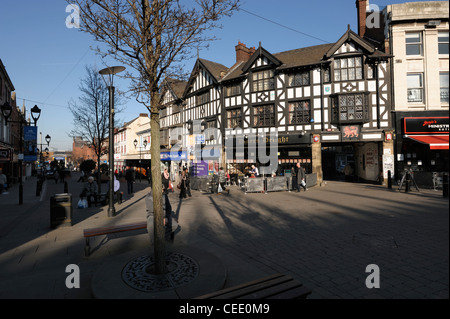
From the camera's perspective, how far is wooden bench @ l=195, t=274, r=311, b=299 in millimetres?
3008

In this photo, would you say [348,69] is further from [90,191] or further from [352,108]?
[90,191]

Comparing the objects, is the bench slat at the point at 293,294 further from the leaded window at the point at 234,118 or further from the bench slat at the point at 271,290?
the leaded window at the point at 234,118

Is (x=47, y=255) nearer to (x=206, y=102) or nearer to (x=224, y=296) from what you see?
Result: (x=224, y=296)

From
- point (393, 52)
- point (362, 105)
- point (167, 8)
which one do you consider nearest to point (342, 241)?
point (167, 8)

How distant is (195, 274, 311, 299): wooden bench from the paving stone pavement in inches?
31.2

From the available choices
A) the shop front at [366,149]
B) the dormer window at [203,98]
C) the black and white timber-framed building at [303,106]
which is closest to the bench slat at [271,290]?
the black and white timber-framed building at [303,106]

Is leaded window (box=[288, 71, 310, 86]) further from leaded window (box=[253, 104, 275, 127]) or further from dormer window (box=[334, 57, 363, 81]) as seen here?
leaded window (box=[253, 104, 275, 127])

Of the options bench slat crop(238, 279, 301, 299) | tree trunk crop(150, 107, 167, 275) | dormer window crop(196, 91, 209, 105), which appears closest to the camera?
bench slat crop(238, 279, 301, 299)

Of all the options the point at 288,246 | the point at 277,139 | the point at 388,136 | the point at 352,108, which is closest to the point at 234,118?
the point at 277,139

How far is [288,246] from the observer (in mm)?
5836

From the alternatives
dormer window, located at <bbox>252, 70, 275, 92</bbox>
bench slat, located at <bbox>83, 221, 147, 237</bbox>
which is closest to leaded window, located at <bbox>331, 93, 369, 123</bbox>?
dormer window, located at <bbox>252, 70, 275, 92</bbox>

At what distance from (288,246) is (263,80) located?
18322 mm

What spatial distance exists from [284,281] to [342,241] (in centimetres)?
336

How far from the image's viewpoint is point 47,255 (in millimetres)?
5672
